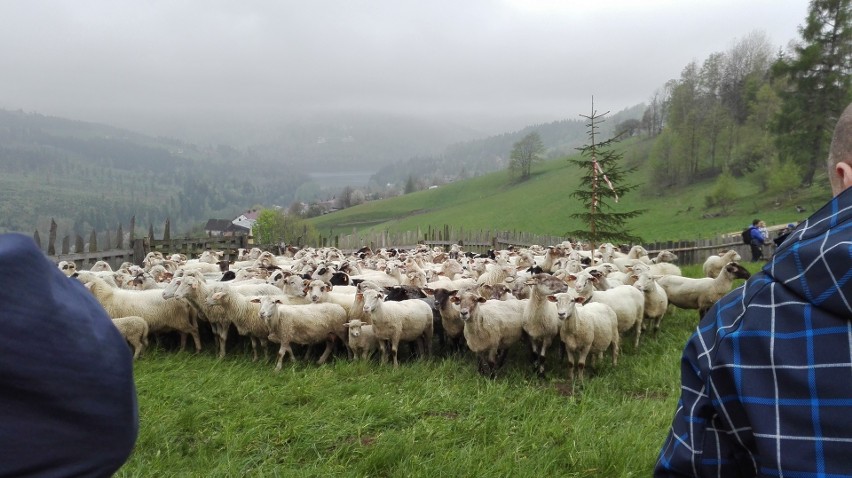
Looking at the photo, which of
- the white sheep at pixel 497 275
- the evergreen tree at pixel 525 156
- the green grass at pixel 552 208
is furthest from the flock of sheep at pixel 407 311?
the evergreen tree at pixel 525 156

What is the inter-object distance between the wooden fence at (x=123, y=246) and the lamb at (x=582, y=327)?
13.2m

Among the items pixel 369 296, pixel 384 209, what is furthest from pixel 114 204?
pixel 369 296

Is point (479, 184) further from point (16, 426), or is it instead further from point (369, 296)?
point (16, 426)

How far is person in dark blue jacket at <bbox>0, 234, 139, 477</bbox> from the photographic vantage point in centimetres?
91

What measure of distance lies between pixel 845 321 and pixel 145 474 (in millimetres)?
5057

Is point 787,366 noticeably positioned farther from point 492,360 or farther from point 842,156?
point 492,360

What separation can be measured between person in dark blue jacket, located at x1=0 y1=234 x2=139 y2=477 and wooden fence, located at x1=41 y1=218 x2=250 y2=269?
14945 mm

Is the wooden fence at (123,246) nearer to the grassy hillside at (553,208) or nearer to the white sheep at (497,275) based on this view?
the white sheep at (497,275)

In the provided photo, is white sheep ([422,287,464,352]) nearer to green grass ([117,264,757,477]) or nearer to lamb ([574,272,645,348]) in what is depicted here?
green grass ([117,264,757,477])

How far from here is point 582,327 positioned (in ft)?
25.0

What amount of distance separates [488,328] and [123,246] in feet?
48.7

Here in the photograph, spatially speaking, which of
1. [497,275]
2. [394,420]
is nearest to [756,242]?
[497,275]

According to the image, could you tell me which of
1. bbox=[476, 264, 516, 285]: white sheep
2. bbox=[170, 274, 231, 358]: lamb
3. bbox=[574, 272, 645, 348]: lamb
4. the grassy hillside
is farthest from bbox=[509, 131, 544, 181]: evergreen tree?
bbox=[170, 274, 231, 358]: lamb

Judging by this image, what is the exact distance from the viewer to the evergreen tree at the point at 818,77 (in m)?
31.0
